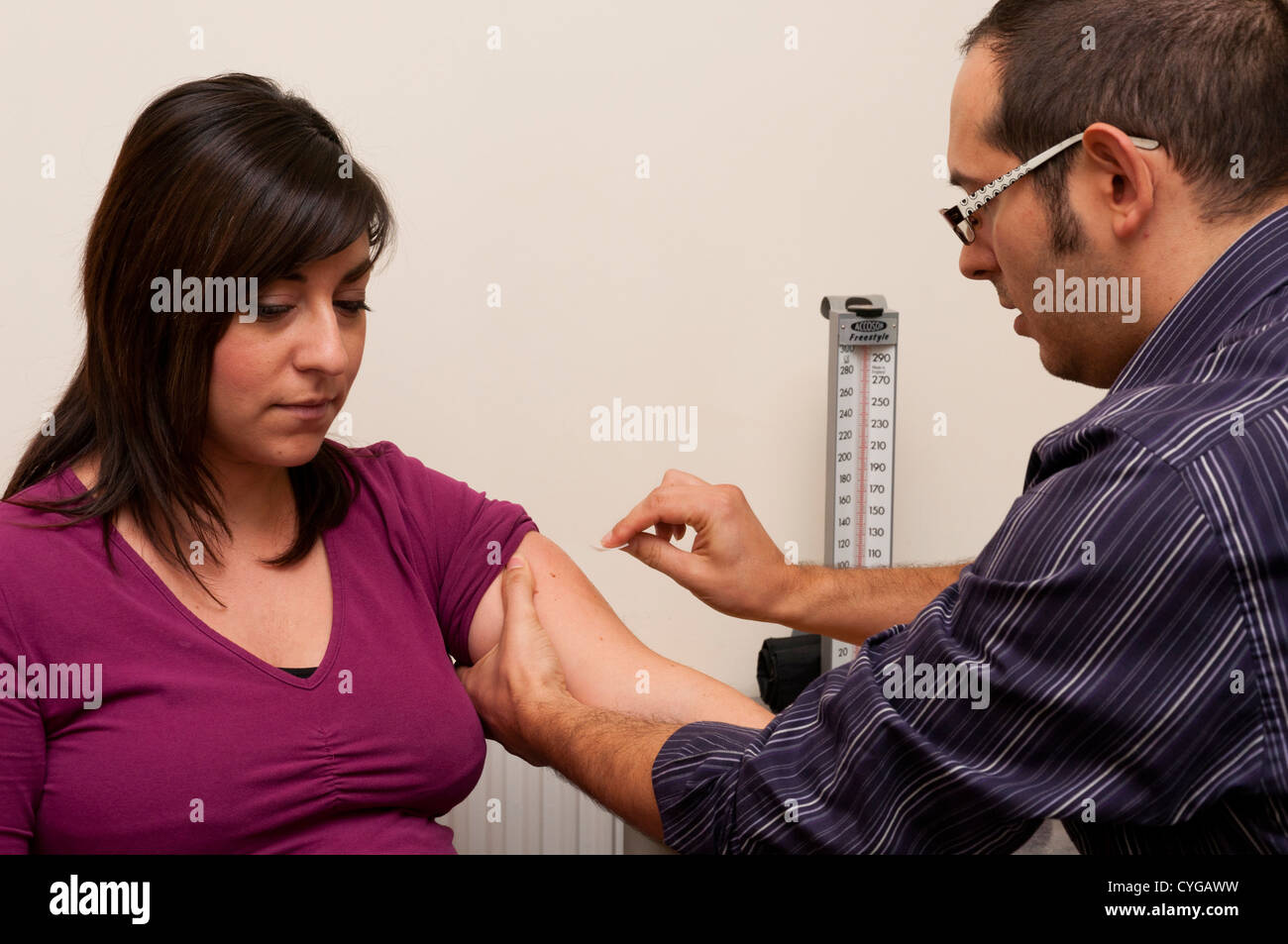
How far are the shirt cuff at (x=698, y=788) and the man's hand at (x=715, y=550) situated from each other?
37cm

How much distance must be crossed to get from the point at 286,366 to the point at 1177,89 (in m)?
0.91

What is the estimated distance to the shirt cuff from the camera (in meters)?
1.04

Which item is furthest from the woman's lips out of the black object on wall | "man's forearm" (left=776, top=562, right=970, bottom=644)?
the black object on wall

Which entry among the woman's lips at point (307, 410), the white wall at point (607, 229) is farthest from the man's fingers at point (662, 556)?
the white wall at point (607, 229)

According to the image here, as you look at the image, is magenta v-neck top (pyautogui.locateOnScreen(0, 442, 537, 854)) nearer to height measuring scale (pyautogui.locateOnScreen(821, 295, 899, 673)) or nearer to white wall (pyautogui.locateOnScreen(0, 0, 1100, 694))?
white wall (pyautogui.locateOnScreen(0, 0, 1100, 694))

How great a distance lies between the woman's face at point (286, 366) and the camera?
4.00 ft

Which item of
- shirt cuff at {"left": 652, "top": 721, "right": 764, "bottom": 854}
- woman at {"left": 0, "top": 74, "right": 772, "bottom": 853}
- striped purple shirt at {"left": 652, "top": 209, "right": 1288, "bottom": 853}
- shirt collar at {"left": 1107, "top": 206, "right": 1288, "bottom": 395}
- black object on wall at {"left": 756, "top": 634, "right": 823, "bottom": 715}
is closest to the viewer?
striped purple shirt at {"left": 652, "top": 209, "right": 1288, "bottom": 853}

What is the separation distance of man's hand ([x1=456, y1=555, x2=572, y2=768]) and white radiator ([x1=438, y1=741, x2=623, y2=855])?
36 centimetres

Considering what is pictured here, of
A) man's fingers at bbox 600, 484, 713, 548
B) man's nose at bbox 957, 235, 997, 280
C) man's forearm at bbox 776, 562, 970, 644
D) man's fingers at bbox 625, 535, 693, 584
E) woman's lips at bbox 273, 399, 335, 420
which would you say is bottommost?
man's forearm at bbox 776, 562, 970, 644

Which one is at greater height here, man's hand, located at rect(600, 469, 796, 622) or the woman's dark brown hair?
the woman's dark brown hair

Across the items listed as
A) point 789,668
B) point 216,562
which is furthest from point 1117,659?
point 789,668

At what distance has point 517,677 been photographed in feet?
4.50

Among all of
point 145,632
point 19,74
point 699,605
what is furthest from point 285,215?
point 699,605
